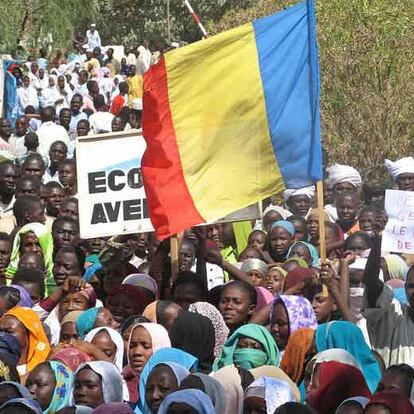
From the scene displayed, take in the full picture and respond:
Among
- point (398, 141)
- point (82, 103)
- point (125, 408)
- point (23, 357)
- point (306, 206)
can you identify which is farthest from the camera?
point (82, 103)

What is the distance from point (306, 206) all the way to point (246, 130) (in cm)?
330

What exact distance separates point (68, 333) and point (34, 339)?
0.25 meters

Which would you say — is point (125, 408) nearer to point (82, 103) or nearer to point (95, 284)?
point (95, 284)

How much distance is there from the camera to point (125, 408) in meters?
8.00

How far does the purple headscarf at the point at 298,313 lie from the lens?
945cm

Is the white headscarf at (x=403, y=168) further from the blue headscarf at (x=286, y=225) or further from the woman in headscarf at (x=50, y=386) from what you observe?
the woman in headscarf at (x=50, y=386)

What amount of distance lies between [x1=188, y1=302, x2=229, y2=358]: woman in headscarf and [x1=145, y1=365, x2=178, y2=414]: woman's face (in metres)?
1.06

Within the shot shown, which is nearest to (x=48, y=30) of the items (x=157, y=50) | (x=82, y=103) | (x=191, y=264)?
(x=157, y=50)

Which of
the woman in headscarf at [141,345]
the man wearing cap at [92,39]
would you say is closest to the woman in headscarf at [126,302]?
the woman in headscarf at [141,345]

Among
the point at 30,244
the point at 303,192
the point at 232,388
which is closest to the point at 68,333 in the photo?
the point at 232,388

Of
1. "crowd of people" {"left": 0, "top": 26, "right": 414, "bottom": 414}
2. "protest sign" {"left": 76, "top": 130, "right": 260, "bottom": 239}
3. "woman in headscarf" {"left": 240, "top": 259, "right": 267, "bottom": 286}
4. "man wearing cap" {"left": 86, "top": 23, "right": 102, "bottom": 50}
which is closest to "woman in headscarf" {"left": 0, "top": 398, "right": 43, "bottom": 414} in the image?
"crowd of people" {"left": 0, "top": 26, "right": 414, "bottom": 414}

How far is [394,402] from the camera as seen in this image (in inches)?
299

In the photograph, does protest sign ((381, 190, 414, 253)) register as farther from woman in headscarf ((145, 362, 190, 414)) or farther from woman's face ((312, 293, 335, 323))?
woman in headscarf ((145, 362, 190, 414))

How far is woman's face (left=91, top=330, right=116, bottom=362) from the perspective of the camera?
9609 mm
